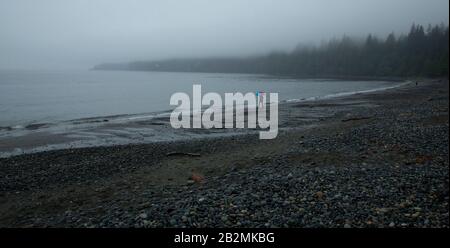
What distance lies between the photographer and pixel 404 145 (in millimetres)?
15383

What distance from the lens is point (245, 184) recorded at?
38.5ft

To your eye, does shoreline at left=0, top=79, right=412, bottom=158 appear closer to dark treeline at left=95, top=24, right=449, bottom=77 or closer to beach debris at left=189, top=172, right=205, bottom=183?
beach debris at left=189, top=172, right=205, bottom=183

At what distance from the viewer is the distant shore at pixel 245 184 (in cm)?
860

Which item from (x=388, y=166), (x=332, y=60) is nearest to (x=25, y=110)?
(x=388, y=166)

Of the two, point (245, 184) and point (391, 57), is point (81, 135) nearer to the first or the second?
point (245, 184)

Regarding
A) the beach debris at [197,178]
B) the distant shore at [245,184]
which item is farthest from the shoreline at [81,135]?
the beach debris at [197,178]

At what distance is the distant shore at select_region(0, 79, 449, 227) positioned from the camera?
860cm

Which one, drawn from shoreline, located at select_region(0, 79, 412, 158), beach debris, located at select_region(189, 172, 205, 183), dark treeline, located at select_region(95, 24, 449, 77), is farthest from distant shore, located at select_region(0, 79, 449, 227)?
dark treeline, located at select_region(95, 24, 449, 77)

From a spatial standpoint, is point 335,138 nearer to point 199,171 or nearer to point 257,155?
point 257,155

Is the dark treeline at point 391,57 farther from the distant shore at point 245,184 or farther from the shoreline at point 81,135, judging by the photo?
the distant shore at point 245,184

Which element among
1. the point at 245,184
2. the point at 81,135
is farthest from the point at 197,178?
the point at 81,135

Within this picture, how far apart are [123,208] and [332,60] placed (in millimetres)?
189716

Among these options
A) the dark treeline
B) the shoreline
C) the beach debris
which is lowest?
the shoreline
